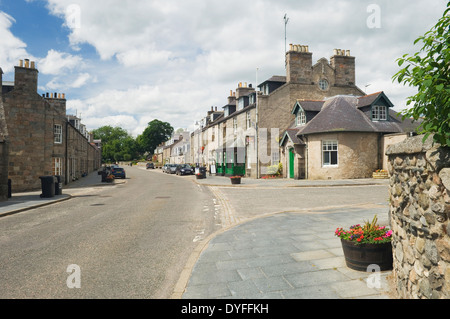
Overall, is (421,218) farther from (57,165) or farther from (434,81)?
(57,165)

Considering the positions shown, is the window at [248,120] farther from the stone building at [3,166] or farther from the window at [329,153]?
the stone building at [3,166]

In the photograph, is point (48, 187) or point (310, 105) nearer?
point (48, 187)

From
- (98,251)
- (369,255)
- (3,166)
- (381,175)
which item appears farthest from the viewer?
(381,175)

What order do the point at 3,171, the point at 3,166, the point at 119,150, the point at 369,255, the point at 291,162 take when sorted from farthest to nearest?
1. the point at 119,150
2. the point at 291,162
3. the point at 3,166
4. the point at 3,171
5. the point at 369,255

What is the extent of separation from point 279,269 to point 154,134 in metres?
115

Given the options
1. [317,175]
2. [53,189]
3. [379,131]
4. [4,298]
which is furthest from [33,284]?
[379,131]

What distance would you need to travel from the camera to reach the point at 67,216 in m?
11.3

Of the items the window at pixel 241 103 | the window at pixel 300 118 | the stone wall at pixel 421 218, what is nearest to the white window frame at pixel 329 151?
the window at pixel 300 118

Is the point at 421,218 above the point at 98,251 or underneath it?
above

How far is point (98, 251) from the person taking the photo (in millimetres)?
6547

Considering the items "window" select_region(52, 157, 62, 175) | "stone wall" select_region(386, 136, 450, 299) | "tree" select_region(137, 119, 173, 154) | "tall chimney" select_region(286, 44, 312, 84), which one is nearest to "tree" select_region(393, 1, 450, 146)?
"stone wall" select_region(386, 136, 450, 299)

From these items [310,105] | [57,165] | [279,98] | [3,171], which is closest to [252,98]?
[279,98]

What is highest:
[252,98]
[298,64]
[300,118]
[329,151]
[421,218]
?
[298,64]

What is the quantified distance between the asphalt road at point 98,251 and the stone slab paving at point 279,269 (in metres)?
0.61
